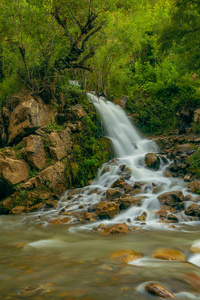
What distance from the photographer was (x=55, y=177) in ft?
31.3

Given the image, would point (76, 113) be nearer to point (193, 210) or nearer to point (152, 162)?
point (152, 162)

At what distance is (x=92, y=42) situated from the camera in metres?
13.3

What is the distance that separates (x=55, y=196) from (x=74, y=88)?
18.9 feet

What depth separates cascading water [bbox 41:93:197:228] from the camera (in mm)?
7121

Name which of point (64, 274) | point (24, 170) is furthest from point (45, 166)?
point (64, 274)

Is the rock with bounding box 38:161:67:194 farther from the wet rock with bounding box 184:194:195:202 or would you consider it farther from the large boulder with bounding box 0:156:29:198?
the wet rock with bounding box 184:194:195:202

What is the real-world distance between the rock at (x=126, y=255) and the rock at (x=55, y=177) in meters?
5.94

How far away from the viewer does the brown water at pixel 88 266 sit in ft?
7.91

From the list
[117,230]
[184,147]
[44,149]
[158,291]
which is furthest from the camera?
[184,147]

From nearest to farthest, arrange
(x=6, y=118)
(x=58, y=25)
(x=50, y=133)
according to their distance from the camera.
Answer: (x=50, y=133), (x=6, y=118), (x=58, y=25)

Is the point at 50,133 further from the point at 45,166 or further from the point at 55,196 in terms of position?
the point at 55,196

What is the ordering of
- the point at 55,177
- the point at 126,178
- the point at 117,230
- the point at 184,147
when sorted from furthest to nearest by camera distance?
1. the point at 184,147
2. the point at 126,178
3. the point at 55,177
4. the point at 117,230

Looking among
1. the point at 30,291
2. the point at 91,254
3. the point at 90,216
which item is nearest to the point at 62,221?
the point at 90,216

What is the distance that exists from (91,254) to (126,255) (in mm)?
624
